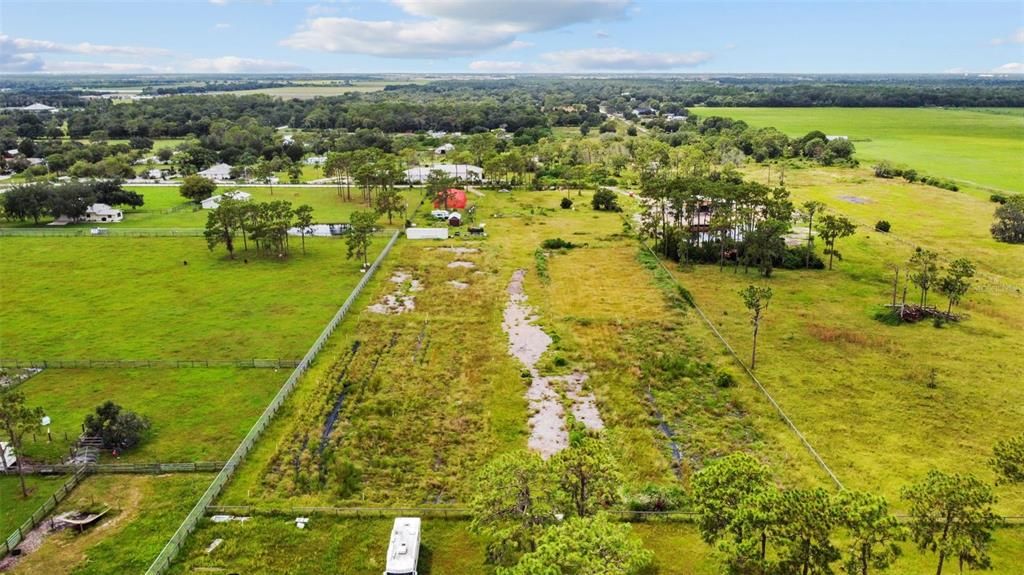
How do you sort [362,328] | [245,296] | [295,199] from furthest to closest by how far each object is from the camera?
[295,199] → [245,296] → [362,328]

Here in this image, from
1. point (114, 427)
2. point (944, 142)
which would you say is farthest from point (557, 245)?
point (944, 142)

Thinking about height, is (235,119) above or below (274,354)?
above

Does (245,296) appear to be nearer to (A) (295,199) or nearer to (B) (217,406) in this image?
(B) (217,406)

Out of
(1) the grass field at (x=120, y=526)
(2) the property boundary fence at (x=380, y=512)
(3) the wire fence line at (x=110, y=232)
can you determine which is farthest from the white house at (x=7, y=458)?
(3) the wire fence line at (x=110, y=232)

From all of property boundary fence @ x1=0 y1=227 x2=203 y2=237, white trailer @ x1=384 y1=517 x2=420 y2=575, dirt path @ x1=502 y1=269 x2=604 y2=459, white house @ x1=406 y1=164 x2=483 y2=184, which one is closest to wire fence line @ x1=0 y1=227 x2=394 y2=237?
property boundary fence @ x1=0 y1=227 x2=203 y2=237

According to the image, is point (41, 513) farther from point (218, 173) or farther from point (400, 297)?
point (218, 173)

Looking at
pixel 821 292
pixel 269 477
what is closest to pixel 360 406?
pixel 269 477
